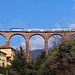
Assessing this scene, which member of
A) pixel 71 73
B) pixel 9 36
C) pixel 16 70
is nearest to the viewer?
Answer: pixel 71 73

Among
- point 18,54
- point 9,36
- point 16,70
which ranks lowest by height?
point 16,70

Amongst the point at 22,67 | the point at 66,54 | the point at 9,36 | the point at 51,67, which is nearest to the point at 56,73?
the point at 51,67

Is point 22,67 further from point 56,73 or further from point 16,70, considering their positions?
point 56,73

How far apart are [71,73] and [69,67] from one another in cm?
49

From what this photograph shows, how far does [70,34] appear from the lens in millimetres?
44281

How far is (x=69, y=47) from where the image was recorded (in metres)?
15.4

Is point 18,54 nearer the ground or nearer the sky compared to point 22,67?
nearer the sky

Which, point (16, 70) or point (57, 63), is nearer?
point (57, 63)

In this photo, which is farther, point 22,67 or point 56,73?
point 22,67

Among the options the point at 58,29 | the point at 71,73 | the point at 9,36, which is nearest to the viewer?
the point at 71,73

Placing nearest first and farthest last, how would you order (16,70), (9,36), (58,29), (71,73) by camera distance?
(71,73), (16,70), (9,36), (58,29)

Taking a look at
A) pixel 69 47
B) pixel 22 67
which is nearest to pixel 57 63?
pixel 69 47

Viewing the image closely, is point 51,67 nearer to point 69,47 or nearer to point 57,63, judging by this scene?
point 57,63

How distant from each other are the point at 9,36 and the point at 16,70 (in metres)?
24.9
